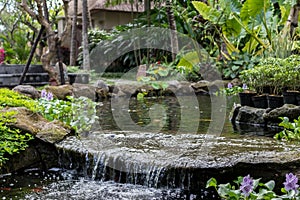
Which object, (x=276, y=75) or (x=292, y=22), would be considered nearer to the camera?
(x=276, y=75)

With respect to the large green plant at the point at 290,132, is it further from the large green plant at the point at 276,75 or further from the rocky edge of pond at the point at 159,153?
the large green plant at the point at 276,75

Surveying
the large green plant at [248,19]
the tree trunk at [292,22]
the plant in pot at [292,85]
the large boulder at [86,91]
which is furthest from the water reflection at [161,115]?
the large green plant at [248,19]

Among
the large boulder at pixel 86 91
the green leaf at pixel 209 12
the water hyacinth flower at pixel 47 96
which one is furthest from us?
the green leaf at pixel 209 12

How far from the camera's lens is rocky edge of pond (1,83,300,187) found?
12.8ft

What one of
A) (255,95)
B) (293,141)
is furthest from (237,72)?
(293,141)

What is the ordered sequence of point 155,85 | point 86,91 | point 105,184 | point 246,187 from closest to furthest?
point 246,187
point 105,184
point 86,91
point 155,85

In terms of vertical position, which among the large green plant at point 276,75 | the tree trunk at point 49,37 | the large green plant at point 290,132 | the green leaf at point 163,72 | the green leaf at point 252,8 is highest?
the green leaf at point 252,8

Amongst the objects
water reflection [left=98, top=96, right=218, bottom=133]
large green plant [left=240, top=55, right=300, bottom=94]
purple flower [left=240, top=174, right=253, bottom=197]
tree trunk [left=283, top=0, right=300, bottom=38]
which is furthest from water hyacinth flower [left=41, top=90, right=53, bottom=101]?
tree trunk [left=283, top=0, right=300, bottom=38]

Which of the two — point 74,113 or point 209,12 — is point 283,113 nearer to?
point 74,113

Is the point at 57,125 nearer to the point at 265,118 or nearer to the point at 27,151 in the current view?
the point at 27,151

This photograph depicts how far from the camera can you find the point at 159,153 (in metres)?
4.52

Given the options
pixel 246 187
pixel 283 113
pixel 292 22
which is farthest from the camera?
pixel 292 22

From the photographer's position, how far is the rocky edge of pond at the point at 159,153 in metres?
3.90

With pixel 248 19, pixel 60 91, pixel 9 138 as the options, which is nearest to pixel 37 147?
pixel 9 138
